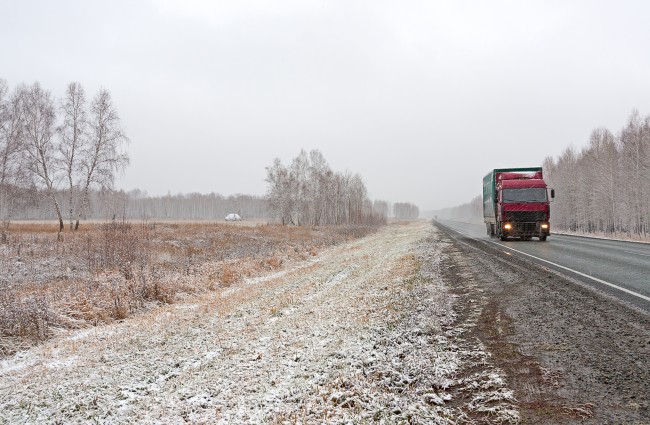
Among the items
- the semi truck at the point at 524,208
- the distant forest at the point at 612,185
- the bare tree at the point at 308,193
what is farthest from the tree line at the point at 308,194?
the semi truck at the point at 524,208

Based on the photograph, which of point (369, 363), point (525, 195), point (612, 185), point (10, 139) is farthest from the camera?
point (612, 185)

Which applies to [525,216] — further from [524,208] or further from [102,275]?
[102,275]

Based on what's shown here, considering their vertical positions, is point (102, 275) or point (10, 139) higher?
point (10, 139)

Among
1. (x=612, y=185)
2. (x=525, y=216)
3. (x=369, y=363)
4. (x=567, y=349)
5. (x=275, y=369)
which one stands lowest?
(x=275, y=369)

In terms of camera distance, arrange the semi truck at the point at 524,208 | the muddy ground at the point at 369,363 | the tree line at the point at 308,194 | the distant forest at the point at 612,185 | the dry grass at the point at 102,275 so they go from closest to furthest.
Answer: the muddy ground at the point at 369,363
the dry grass at the point at 102,275
the semi truck at the point at 524,208
the distant forest at the point at 612,185
the tree line at the point at 308,194

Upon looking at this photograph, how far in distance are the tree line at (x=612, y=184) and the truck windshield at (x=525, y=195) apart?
27.7 meters

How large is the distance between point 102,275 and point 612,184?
52.8 meters

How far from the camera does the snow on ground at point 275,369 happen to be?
3.69 metres

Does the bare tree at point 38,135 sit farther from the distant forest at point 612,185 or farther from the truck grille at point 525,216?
the distant forest at point 612,185

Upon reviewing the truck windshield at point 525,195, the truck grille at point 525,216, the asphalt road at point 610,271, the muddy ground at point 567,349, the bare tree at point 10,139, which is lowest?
the muddy ground at point 567,349

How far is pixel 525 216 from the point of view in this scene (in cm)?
2002

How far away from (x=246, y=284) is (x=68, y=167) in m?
23.5

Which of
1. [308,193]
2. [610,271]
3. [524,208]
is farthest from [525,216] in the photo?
[308,193]

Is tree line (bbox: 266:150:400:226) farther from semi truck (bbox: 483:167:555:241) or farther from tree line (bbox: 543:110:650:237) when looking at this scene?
semi truck (bbox: 483:167:555:241)
